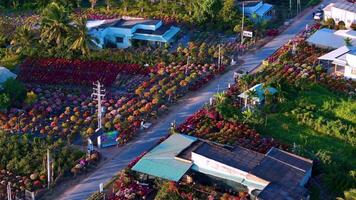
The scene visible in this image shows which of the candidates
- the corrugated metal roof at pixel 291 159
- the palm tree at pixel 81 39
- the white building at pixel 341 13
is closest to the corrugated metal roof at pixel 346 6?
the white building at pixel 341 13

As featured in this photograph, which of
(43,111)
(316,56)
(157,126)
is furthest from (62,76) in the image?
(316,56)

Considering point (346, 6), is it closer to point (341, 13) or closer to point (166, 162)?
point (341, 13)

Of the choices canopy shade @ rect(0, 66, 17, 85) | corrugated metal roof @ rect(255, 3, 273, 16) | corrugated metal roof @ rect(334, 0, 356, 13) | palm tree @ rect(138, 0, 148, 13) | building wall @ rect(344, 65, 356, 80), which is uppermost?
palm tree @ rect(138, 0, 148, 13)

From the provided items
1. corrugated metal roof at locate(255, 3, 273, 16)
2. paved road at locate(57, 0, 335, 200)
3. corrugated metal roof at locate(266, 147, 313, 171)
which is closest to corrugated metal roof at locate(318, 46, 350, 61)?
paved road at locate(57, 0, 335, 200)

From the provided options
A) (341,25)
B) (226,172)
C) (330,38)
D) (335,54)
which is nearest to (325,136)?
(226,172)

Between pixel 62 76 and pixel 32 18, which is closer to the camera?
pixel 62 76

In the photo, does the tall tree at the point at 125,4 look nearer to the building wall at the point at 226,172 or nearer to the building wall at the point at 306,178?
the building wall at the point at 226,172

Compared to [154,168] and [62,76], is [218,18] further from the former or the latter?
[154,168]

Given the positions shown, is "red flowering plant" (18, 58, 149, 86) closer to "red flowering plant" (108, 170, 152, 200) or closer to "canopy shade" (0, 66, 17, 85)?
"canopy shade" (0, 66, 17, 85)
